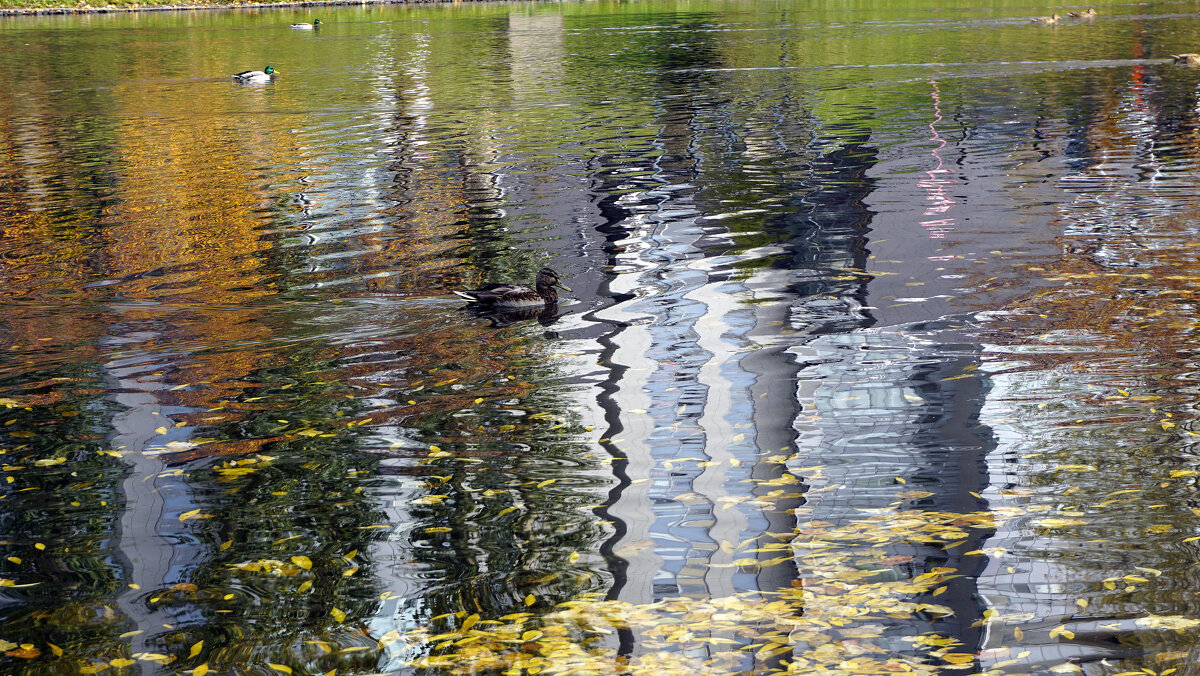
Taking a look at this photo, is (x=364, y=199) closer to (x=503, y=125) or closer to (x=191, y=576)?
(x=503, y=125)

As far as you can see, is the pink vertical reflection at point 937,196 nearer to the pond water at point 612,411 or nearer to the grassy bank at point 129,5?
the pond water at point 612,411

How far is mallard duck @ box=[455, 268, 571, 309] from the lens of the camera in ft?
45.5

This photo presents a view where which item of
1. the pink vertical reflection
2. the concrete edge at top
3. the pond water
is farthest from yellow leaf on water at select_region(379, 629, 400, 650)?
the concrete edge at top

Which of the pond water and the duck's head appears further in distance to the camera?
the duck's head

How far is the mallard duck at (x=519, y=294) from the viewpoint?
13875mm

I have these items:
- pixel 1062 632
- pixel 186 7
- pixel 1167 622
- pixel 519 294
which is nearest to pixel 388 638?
pixel 1062 632

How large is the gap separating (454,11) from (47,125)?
58709 mm

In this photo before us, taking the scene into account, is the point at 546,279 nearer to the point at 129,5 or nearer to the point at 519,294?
the point at 519,294

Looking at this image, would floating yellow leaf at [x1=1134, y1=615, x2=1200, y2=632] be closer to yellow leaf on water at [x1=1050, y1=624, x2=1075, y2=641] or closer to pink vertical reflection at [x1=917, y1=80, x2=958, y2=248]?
yellow leaf on water at [x1=1050, y1=624, x2=1075, y2=641]

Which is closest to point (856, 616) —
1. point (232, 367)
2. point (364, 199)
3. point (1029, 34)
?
point (232, 367)

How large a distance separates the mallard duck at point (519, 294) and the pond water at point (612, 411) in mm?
213

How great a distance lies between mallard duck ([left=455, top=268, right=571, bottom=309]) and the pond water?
0.70 feet

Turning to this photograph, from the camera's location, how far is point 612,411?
10891 mm

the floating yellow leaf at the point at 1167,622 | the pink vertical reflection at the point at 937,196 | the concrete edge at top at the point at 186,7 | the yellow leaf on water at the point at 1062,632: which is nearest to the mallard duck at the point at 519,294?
the pink vertical reflection at the point at 937,196
